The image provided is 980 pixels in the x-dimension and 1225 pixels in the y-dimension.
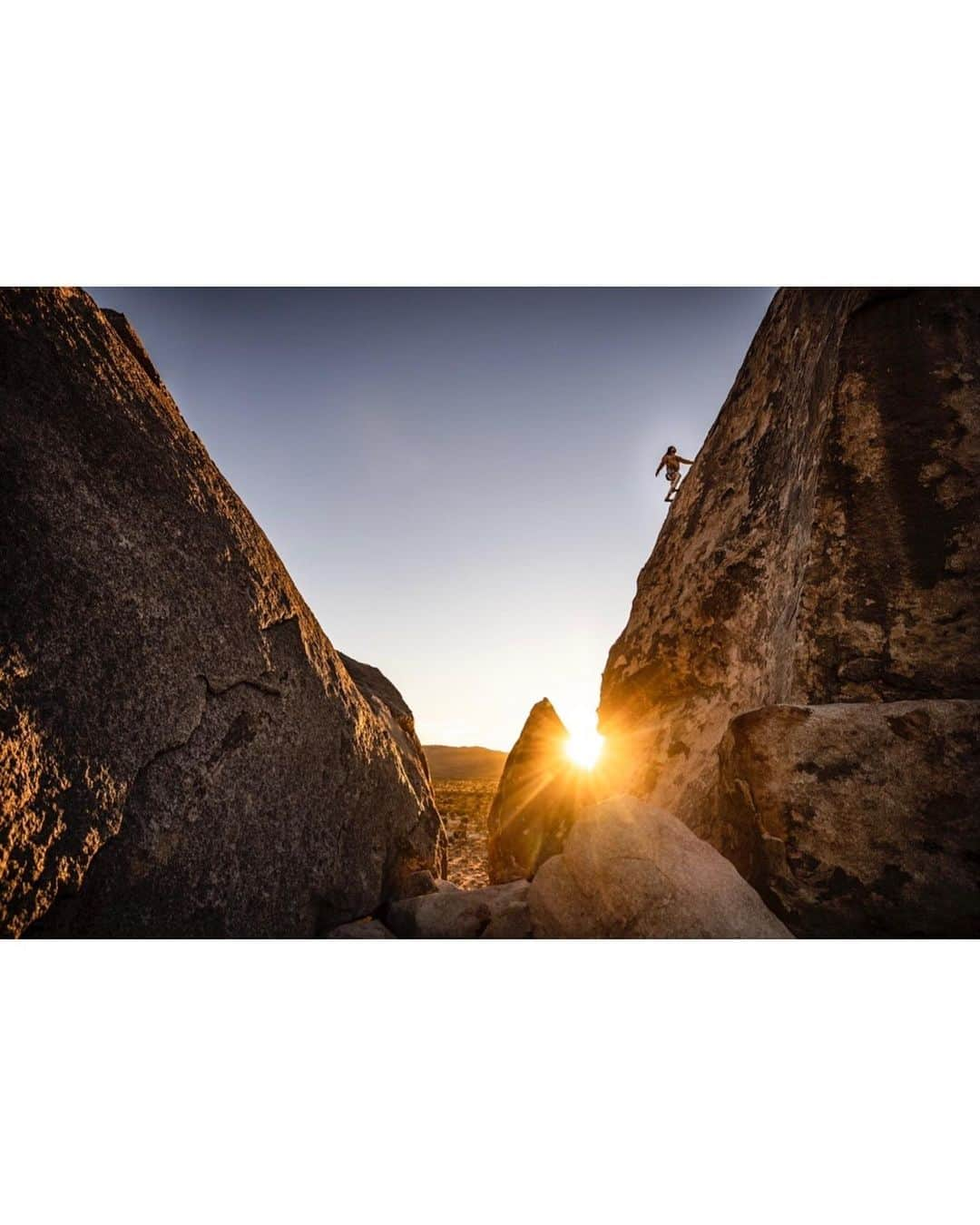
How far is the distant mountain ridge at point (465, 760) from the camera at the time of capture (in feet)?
186

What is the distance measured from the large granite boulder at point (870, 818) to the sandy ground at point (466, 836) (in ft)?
10.9

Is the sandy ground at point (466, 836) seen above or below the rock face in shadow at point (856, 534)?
below

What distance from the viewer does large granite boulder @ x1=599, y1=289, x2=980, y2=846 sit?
8.75ft

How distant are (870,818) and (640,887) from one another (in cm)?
106

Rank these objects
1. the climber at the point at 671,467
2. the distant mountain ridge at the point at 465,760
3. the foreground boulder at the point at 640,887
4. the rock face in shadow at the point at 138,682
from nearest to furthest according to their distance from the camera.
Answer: the rock face in shadow at the point at 138,682 < the foreground boulder at the point at 640,887 < the climber at the point at 671,467 < the distant mountain ridge at the point at 465,760

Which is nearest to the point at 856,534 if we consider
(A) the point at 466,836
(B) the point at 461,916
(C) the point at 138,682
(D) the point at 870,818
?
(D) the point at 870,818

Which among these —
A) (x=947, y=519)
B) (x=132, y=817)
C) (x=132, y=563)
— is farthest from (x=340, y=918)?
(x=947, y=519)

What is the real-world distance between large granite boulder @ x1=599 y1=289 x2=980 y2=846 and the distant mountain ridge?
52.4 meters

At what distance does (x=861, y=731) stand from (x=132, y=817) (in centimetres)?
307

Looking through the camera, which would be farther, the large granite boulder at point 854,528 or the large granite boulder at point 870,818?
the large granite boulder at point 854,528

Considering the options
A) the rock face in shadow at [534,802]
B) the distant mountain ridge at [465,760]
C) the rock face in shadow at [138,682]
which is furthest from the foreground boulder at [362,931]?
Answer: the distant mountain ridge at [465,760]

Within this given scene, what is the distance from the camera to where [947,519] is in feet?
8.77

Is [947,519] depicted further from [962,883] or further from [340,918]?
[340,918]

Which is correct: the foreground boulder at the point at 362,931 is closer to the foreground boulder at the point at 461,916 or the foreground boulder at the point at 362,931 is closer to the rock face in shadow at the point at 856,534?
the foreground boulder at the point at 461,916
